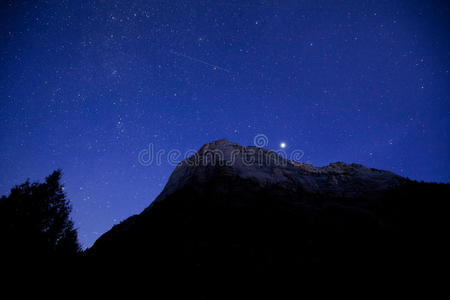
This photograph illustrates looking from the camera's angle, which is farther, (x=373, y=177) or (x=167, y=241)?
(x=373, y=177)

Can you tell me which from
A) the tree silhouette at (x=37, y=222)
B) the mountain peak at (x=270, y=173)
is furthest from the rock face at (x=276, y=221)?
the tree silhouette at (x=37, y=222)

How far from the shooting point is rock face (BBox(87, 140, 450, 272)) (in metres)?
10.1

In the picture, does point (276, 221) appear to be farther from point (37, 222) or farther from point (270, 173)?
point (37, 222)

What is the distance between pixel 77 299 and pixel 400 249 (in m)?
19.2

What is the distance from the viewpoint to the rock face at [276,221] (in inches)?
400

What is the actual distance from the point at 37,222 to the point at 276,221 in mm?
25290

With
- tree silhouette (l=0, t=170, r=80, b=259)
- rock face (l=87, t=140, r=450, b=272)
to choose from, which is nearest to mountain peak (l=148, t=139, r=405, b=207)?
rock face (l=87, t=140, r=450, b=272)

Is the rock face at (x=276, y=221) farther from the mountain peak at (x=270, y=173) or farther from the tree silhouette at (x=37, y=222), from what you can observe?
the tree silhouette at (x=37, y=222)

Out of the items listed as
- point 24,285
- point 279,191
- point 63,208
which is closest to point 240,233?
point 279,191

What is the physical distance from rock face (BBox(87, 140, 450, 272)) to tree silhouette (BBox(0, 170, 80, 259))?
6967 mm

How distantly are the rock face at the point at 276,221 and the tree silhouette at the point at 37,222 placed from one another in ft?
22.9

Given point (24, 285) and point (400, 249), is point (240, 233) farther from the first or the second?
point (24, 285)

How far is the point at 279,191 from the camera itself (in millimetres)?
16359

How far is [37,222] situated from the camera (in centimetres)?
1738
